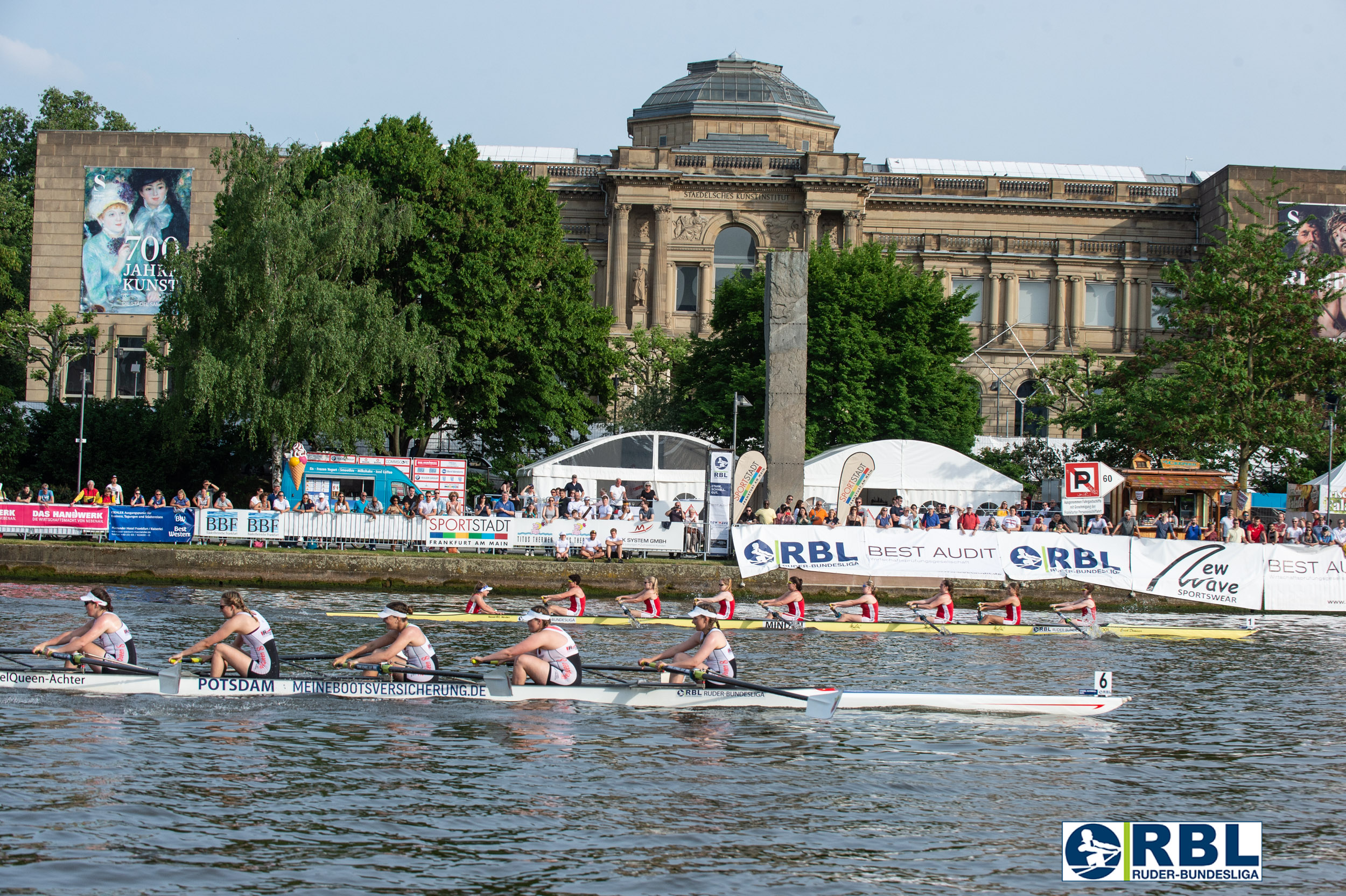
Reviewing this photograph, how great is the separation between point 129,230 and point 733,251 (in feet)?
112

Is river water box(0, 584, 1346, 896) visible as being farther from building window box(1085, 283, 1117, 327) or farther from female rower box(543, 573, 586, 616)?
building window box(1085, 283, 1117, 327)

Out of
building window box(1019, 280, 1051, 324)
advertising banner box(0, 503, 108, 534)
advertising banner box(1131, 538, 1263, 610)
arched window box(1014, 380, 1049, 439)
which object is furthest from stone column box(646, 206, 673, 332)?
advertising banner box(1131, 538, 1263, 610)

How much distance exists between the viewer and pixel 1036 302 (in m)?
79.3

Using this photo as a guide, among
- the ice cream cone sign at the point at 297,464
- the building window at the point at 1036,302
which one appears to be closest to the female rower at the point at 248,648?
the ice cream cone sign at the point at 297,464

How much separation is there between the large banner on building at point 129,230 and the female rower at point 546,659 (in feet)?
191

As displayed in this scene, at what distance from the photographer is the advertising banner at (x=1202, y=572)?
32500mm

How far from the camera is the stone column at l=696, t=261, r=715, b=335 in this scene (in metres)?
75.9

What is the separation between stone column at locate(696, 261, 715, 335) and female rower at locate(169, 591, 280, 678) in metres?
59.7

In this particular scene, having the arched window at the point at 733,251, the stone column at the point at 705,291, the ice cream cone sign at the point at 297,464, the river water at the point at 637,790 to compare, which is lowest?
the river water at the point at 637,790

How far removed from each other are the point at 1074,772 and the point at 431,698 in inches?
338

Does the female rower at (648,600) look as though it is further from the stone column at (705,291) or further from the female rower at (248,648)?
the stone column at (705,291)

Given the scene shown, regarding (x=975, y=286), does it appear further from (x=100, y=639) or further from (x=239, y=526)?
(x=100, y=639)

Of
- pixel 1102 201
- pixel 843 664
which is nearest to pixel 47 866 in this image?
pixel 843 664

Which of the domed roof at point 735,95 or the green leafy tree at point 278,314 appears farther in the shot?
the domed roof at point 735,95
